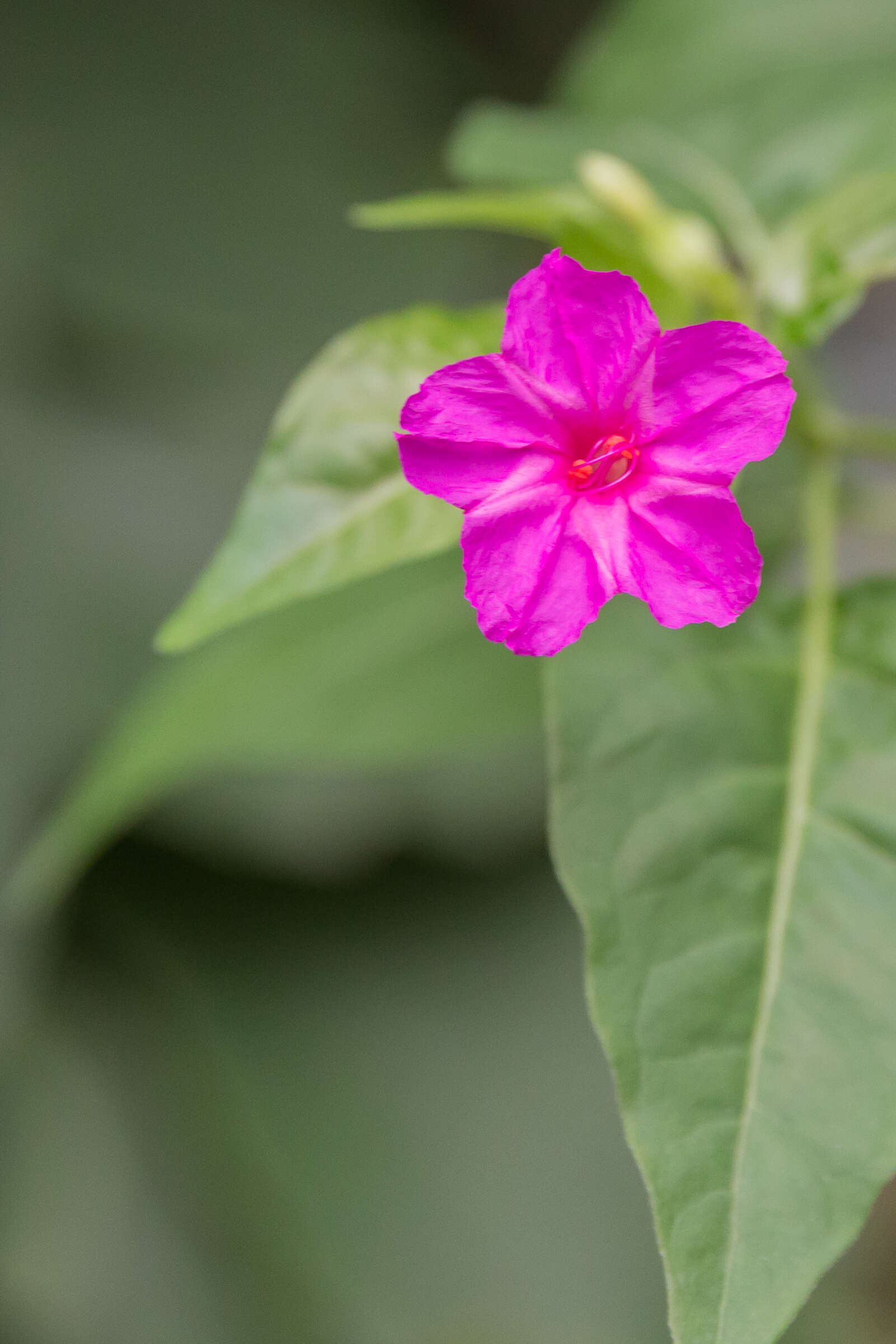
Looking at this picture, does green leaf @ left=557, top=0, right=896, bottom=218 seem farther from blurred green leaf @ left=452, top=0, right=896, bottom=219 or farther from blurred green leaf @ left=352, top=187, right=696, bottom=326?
blurred green leaf @ left=352, top=187, right=696, bottom=326

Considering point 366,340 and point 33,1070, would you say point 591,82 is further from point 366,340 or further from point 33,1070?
point 33,1070

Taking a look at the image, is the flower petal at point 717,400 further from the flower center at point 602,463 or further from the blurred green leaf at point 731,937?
the blurred green leaf at point 731,937

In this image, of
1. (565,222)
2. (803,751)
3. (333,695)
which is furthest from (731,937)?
(333,695)

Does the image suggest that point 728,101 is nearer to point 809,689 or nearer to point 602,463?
point 809,689

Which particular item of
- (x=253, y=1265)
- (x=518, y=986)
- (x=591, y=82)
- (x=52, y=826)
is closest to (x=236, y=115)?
(x=591, y=82)

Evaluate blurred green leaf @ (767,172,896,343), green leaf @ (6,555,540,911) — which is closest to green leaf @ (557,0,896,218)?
blurred green leaf @ (767,172,896,343)

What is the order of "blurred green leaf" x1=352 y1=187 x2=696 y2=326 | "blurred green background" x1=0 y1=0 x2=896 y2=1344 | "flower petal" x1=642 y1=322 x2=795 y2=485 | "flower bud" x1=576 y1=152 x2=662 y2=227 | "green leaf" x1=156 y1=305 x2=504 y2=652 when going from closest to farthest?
"flower petal" x1=642 y1=322 x2=795 y2=485 < "green leaf" x1=156 y1=305 x2=504 y2=652 < "blurred green leaf" x1=352 y1=187 x2=696 y2=326 < "flower bud" x1=576 y1=152 x2=662 y2=227 < "blurred green background" x1=0 y1=0 x2=896 y2=1344

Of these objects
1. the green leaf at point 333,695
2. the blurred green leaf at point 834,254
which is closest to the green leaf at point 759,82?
the blurred green leaf at point 834,254
